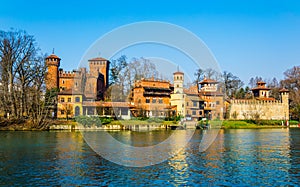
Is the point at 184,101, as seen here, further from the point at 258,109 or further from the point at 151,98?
the point at 258,109

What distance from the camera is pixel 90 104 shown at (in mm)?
53375

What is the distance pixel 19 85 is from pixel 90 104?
1209 centimetres

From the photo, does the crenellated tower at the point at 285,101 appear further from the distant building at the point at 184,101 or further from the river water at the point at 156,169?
the river water at the point at 156,169

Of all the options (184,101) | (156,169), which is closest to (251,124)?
(184,101)

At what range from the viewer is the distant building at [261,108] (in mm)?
65875

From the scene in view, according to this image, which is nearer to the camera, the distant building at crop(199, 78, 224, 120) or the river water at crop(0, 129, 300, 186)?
the river water at crop(0, 129, 300, 186)

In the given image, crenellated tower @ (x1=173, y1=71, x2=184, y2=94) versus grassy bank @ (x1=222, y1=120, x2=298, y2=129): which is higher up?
crenellated tower @ (x1=173, y1=71, x2=184, y2=94)

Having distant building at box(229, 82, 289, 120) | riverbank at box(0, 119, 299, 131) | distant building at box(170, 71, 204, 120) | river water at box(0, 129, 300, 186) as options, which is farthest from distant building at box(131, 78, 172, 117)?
river water at box(0, 129, 300, 186)

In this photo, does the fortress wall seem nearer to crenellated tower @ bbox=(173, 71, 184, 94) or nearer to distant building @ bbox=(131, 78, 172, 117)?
crenellated tower @ bbox=(173, 71, 184, 94)

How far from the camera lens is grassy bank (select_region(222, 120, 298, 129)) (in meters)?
55.5

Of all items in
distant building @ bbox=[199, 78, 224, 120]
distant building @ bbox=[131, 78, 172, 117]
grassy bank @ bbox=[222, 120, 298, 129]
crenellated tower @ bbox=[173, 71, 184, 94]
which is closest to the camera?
grassy bank @ bbox=[222, 120, 298, 129]

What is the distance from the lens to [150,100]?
191 ft

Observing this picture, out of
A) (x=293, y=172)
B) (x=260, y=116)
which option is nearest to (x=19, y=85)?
(x=293, y=172)

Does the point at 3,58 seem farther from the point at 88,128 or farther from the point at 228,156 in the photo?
the point at 228,156
